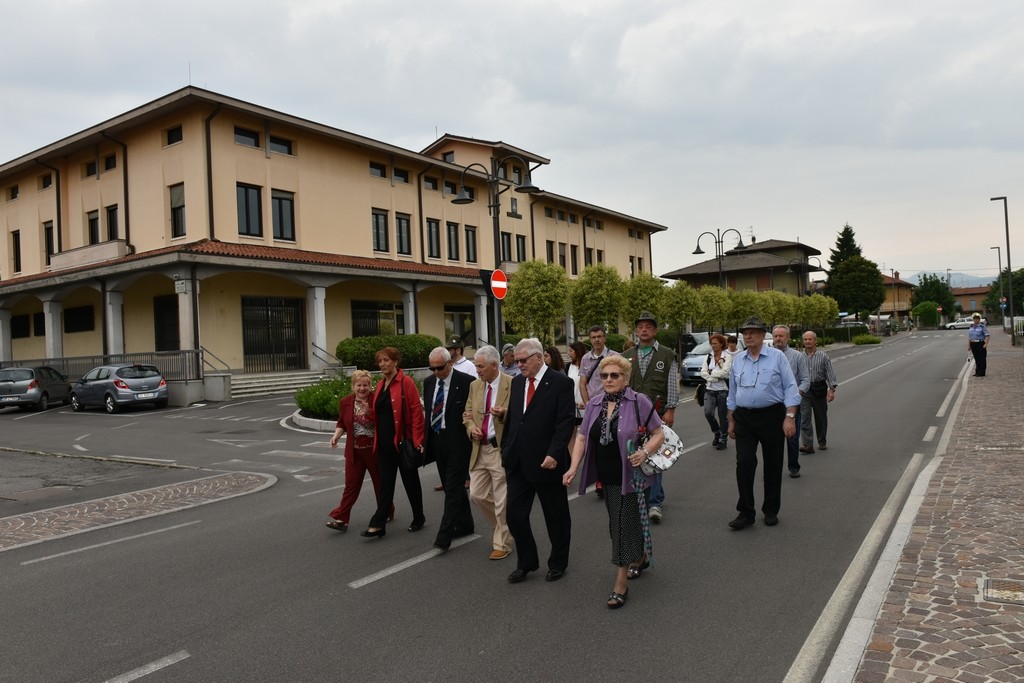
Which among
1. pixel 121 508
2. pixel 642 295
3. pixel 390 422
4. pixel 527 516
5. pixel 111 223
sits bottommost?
Answer: pixel 121 508

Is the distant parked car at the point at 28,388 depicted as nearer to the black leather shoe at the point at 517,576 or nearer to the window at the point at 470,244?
the window at the point at 470,244

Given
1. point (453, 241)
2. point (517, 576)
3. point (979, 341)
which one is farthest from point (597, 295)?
point (517, 576)

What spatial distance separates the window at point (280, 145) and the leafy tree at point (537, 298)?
10.4 metres

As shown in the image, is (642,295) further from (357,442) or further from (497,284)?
(357,442)

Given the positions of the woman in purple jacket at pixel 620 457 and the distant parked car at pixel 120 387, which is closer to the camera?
the woman in purple jacket at pixel 620 457

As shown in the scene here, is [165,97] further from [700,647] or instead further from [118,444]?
[700,647]

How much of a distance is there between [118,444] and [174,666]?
1260 cm

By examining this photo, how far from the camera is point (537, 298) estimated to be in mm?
27453

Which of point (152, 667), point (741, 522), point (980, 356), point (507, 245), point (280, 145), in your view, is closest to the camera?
point (152, 667)

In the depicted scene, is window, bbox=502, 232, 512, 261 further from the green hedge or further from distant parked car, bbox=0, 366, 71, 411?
distant parked car, bbox=0, 366, 71, 411

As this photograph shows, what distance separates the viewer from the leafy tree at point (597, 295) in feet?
98.4

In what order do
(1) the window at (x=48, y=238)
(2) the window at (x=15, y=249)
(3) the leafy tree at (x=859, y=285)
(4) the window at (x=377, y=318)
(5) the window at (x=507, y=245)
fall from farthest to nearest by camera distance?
(3) the leafy tree at (x=859, y=285) < (5) the window at (x=507, y=245) < (2) the window at (x=15, y=249) < (1) the window at (x=48, y=238) < (4) the window at (x=377, y=318)

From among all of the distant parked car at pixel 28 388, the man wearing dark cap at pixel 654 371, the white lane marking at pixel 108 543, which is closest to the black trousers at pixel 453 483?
the man wearing dark cap at pixel 654 371

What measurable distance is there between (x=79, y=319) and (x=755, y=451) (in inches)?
1312
